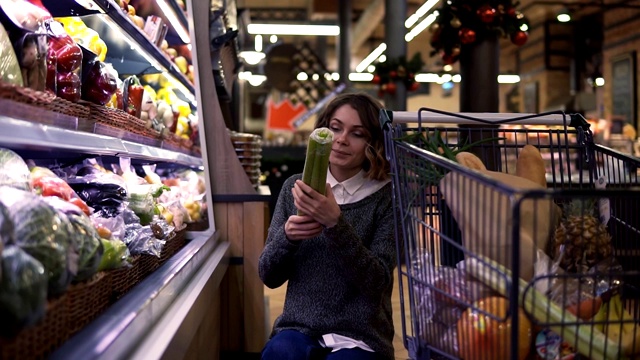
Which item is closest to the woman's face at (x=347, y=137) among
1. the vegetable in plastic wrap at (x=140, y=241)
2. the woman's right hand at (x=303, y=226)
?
the woman's right hand at (x=303, y=226)

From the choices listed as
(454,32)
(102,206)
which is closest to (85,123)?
(102,206)

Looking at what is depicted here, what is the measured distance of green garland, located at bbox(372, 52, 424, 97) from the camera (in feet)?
28.2

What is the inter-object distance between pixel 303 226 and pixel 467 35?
3.70 meters

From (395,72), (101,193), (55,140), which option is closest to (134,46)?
(101,193)

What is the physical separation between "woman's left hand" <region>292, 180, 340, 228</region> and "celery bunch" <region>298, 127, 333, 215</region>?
17 mm

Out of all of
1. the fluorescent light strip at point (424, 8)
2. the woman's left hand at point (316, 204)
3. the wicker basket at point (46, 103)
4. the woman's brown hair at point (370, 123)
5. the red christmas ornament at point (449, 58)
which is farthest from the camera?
the fluorescent light strip at point (424, 8)

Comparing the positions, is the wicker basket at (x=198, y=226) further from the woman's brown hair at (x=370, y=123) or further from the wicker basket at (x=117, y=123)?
the woman's brown hair at (x=370, y=123)

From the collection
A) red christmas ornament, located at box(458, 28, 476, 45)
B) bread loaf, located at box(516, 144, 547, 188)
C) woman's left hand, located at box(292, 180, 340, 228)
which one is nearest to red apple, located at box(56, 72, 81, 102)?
woman's left hand, located at box(292, 180, 340, 228)

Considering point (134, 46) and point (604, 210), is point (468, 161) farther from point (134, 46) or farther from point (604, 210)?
point (134, 46)

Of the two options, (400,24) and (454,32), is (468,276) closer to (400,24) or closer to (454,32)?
(454,32)

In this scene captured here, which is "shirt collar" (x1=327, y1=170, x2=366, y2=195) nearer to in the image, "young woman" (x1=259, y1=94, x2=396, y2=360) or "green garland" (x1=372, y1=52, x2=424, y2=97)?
"young woman" (x1=259, y1=94, x2=396, y2=360)

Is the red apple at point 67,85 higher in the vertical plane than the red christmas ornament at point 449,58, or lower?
lower

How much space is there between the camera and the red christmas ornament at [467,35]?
5.20m

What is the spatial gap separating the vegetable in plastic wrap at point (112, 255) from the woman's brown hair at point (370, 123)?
0.72m
